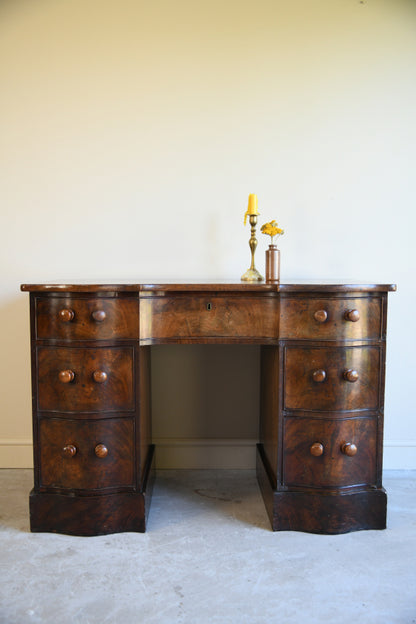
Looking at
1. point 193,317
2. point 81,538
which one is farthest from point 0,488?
point 193,317

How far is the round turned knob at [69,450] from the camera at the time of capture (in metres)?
1.70

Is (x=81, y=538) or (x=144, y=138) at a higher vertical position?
(x=144, y=138)

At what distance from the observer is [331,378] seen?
68.4 inches

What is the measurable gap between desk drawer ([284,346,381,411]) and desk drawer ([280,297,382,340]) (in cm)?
6

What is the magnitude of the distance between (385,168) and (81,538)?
218 cm

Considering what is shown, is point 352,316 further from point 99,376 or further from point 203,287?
point 99,376

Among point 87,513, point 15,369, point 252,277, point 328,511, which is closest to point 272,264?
point 252,277

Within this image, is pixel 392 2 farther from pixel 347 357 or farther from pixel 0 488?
pixel 0 488

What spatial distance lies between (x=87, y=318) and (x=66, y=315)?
75 mm

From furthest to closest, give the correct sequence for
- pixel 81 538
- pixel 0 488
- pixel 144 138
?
pixel 144 138, pixel 0 488, pixel 81 538

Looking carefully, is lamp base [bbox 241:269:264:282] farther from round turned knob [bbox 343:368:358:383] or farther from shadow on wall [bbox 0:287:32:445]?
shadow on wall [bbox 0:287:32:445]

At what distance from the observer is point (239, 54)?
2.27 meters

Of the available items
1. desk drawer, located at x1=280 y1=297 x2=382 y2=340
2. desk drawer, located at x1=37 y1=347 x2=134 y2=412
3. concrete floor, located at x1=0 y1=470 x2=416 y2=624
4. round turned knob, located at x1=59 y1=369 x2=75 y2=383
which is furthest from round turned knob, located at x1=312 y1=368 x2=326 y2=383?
round turned knob, located at x1=59 y1=369 x2=75 y2=383

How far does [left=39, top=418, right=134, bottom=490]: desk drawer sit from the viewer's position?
1.71m
